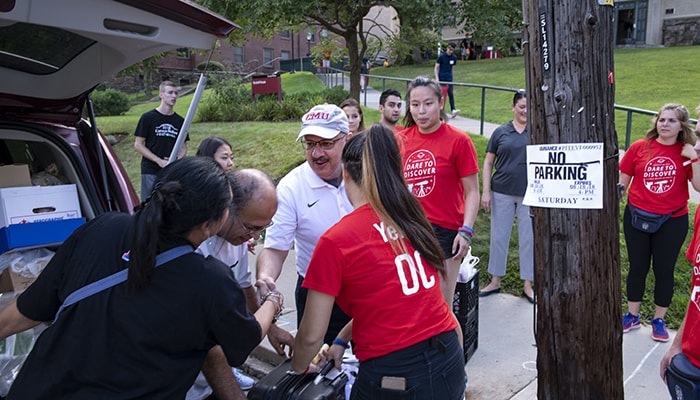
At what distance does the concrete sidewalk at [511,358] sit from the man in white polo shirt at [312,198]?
143cm

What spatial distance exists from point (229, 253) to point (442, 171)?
5.75 ft

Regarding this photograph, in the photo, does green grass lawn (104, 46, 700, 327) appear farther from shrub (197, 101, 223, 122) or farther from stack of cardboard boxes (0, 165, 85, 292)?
stack of cardboard boxes (0, 165, 85, 292)

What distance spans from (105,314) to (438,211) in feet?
8.90

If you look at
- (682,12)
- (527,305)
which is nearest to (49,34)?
(527,305)

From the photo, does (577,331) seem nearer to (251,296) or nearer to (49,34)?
(251,296)

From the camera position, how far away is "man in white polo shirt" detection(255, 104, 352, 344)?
2986 millimetres

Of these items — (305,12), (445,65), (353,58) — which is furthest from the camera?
(445,65)

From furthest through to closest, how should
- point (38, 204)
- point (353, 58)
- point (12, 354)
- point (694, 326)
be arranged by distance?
point (353, 58), point (38, 204), point (12, 354), point (694, 326)

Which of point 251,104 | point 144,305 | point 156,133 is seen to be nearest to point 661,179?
point 144,305

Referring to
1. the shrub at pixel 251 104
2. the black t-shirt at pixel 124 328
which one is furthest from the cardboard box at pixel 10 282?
the shrub at pixel 251 104

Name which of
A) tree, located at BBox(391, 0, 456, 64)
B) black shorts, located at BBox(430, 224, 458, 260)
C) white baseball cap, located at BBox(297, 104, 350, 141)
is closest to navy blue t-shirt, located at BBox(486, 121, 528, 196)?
black shorts, located at BBox(430, 224, 458, 260)

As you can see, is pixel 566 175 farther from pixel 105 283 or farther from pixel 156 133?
pixel 156 133

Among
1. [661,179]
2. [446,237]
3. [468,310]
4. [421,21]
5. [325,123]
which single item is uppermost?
[421,21]

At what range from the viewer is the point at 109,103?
23500 mm
